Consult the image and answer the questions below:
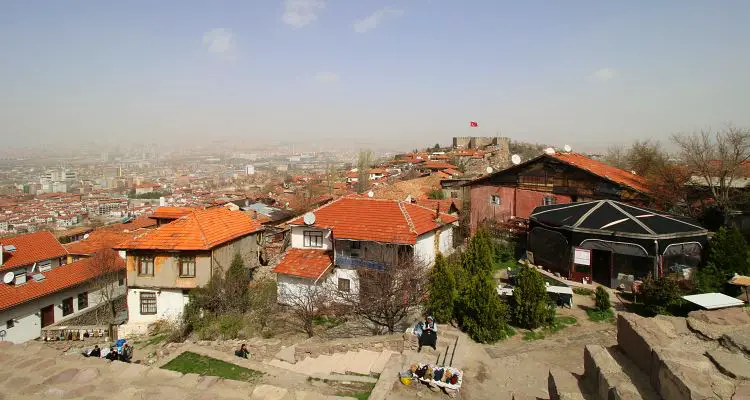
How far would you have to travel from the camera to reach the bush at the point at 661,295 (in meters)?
12.9

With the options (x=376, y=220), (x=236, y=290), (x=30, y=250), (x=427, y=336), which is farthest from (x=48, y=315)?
(x=427, y=336)

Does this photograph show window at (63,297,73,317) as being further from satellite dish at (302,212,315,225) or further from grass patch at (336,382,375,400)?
grass patch at (336,382,375,400)

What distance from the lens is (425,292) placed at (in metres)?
15.9

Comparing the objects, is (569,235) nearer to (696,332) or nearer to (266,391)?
(696,332)

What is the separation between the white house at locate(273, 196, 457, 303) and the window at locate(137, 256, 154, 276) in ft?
22.9

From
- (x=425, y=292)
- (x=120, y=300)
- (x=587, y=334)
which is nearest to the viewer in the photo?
(x=587, y=334)

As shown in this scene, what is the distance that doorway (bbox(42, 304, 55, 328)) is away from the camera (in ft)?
75.0

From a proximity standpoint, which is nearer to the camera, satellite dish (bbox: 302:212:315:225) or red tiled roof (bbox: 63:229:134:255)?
satellite dish (bbox: 302:212:315:225)

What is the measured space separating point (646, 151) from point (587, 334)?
2958 cm

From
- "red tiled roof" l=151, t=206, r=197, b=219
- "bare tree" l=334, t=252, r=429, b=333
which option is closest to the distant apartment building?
"red tiled roof" l=151, t=206, r=197, b=219

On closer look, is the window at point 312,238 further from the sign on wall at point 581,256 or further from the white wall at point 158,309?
the sign on wall at point 581,256

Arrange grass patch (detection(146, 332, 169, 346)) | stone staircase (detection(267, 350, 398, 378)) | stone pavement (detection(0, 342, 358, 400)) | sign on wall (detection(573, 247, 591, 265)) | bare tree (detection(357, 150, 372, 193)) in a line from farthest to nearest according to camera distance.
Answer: bare tree (detection(357, 150, 372, 193)), grass patch (detection(146, 332, 169, 346)), sign on wall (detection(573, 247, 591, 265)), stone staircase (detection(267, 350, 398, 378)), stone pavement (detection(0, 342, 358, 400))

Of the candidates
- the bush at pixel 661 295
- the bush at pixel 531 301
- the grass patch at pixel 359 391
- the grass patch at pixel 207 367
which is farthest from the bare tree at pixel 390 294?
the bush at pixel 661 295

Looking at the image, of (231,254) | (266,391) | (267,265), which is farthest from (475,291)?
(267,265)
